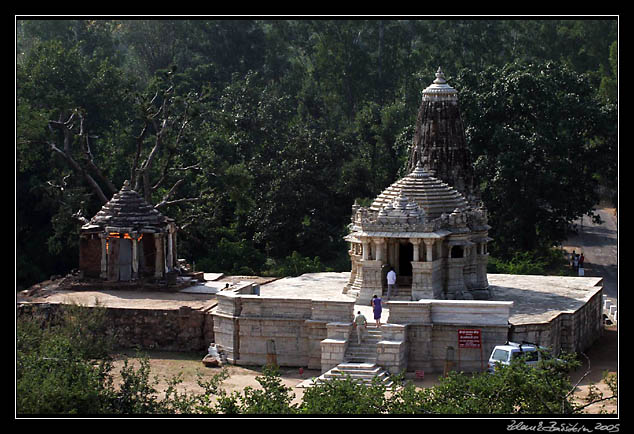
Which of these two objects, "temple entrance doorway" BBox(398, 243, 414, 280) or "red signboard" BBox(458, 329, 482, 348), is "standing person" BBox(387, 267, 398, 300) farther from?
"red signboard" BBox(458, 329, 482, 348)

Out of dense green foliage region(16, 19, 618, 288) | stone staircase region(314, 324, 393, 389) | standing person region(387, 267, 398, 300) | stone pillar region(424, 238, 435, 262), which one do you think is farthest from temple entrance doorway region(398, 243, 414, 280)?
dense green foliage region(16, 19, 618, 288)

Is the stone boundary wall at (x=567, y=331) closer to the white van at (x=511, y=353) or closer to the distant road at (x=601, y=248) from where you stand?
the white van at (x=511, y=353)

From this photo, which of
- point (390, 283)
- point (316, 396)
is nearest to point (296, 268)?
point (390, 283)

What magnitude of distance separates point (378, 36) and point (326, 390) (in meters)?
47.7

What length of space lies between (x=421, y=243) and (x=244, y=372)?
627 centimetres

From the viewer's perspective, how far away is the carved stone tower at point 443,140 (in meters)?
43.1

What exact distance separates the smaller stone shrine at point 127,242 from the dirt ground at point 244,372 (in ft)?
17.5

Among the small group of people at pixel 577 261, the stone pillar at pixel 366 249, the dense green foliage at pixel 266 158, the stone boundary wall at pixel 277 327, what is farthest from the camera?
the small group of people at pixel 577 261

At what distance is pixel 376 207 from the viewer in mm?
40125

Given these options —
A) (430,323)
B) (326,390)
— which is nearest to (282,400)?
(326,390)

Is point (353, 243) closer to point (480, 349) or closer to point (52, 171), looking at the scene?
point (480, 349)

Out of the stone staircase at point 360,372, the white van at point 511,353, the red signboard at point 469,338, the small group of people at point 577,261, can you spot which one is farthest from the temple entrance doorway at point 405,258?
the small group of people at point 577,261

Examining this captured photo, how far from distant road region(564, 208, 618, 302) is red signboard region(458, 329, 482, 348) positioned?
1402 cm

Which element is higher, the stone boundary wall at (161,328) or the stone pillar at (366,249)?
the stone pillar at (366,249)
